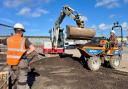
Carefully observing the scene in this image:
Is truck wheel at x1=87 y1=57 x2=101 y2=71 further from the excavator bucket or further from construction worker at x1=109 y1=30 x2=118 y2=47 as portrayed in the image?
the excavator bucket

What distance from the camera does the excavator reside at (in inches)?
651

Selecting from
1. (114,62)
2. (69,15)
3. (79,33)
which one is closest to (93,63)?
(114,62)

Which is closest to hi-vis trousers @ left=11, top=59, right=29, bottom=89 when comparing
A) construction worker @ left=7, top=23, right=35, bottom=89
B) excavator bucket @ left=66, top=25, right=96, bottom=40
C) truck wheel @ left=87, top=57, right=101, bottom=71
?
construction worker @ left=7, top=23, right=35, bottom=89

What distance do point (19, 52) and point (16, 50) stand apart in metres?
0.11

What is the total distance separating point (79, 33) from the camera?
16797mm

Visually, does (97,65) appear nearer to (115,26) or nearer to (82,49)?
(82,49)

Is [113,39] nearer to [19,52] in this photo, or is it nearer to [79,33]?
[79,33]

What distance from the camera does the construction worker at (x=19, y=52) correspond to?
7273 mm

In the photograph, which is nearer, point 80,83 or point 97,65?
point 80,83

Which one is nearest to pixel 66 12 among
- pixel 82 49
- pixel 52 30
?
pixel 52 30

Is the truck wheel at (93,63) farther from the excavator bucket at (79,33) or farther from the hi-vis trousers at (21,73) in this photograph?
the hi-vis trousers at (21,73)

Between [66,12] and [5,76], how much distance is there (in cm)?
1388

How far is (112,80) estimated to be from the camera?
11.5 metres

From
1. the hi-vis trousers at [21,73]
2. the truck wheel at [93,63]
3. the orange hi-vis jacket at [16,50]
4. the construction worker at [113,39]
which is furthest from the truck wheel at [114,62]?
the orange hi-vis jacket at [16,50]
